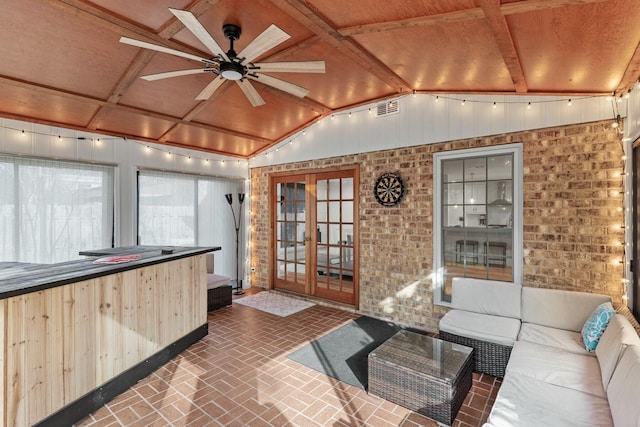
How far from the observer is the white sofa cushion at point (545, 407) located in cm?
177

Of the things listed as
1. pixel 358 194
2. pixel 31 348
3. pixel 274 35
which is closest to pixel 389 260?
pixel 358 194

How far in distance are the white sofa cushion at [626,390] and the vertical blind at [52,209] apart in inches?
220

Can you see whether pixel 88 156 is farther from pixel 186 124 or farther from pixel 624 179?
pixel 624 179

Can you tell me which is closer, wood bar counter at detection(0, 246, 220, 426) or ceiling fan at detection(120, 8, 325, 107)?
wood bar counter at detection(0, 246, 220, 426)

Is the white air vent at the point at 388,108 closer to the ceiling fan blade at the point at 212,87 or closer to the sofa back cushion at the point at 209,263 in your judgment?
the ceiling fan blade at the point at 212,87

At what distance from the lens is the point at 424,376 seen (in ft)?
8.04

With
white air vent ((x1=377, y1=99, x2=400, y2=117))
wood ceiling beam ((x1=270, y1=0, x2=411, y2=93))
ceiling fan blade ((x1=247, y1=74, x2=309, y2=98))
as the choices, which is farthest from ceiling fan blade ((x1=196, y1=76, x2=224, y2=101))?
white air vent ((x1=377, y1=99, x2=400, y2=117))

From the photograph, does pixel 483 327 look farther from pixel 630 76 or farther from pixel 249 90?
pixel 249 90

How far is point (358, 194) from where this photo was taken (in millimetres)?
5012

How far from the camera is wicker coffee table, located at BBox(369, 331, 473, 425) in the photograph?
2389 millimetres

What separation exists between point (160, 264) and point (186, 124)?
243 centimetres

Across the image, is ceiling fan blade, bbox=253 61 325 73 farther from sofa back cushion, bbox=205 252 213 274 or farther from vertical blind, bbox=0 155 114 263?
sofa back cushion, bbox=205 252 213 274

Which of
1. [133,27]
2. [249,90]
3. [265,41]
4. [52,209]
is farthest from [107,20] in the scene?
[52,209]

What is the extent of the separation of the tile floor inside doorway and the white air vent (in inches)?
134
